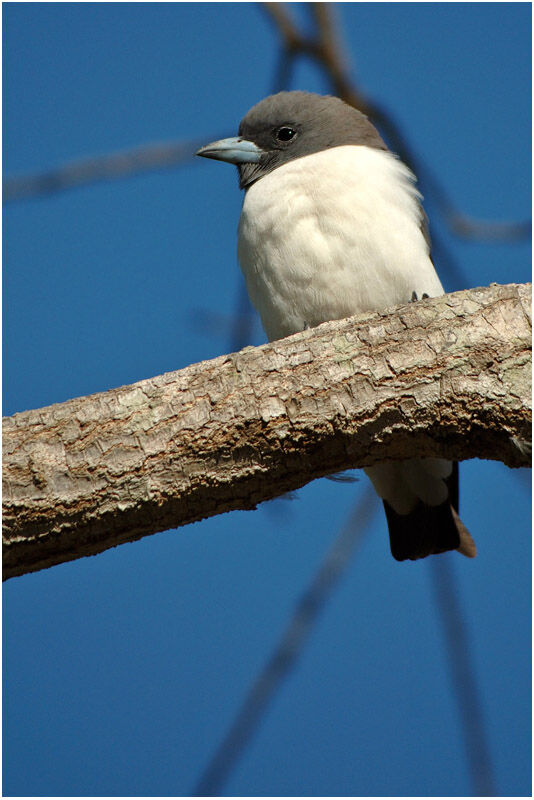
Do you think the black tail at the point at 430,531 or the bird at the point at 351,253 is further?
the black tail at the point at 430,531

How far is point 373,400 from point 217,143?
2.42 meters

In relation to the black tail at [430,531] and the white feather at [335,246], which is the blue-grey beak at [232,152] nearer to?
the white feather at [335,246]

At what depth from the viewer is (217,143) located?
5.07 m

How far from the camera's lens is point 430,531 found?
4.57 m

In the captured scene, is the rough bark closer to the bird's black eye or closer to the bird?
the bird

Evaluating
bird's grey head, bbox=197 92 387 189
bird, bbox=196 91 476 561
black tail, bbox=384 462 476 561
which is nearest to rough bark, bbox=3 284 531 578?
bird, bbox=196 91 476 561

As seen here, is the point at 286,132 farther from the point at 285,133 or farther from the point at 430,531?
the point at 430,531

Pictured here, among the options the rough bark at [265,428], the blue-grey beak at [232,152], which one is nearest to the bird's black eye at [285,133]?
the blue-grey beak at [232,152]

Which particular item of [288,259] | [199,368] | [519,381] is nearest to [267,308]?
Result: [288,259]

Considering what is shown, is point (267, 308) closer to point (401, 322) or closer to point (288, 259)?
point (288, 259)

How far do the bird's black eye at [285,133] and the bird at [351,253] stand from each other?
0.31 ft

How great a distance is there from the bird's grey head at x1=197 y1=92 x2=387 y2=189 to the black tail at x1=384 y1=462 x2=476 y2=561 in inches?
76.3

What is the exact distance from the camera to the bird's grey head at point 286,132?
4.96m

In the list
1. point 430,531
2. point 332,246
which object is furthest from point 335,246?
point 430,531
